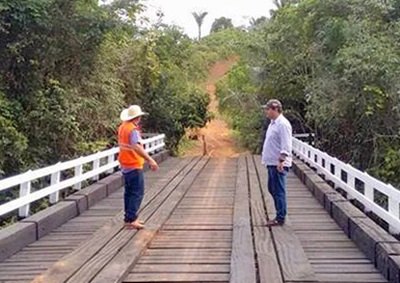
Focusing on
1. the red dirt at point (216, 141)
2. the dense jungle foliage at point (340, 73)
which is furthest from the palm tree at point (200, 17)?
the dense jungle foliage at point (340, 73)

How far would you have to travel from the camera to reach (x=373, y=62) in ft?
60.6

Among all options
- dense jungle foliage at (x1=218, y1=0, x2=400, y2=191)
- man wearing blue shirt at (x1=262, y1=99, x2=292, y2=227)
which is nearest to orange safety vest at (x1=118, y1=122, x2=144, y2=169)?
man wearing blue shirt at (x1=262, y1=99, x2=292, y2=227)

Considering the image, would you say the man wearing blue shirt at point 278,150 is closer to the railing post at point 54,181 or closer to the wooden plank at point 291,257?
the wooden plank at point 291,257

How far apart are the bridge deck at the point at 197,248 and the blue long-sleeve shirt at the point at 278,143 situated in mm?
907

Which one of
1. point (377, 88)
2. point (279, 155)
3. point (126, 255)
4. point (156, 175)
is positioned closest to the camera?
point (126, 255)

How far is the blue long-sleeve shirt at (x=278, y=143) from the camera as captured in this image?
28.0ft

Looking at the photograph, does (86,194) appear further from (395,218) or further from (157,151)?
(157,151)

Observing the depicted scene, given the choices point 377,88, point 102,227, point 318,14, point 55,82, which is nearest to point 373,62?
point 377,88

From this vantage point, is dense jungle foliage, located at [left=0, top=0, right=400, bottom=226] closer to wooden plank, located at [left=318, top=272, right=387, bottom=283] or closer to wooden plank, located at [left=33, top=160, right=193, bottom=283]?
wooden plank, located at [left=33, top=160, right=193, bottom=283]

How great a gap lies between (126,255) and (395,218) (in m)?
2.92

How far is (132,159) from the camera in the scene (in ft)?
27.9

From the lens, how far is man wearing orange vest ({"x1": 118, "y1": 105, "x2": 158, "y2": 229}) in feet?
27.7

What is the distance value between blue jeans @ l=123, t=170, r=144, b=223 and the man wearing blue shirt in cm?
166

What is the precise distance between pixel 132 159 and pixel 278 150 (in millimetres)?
1909
